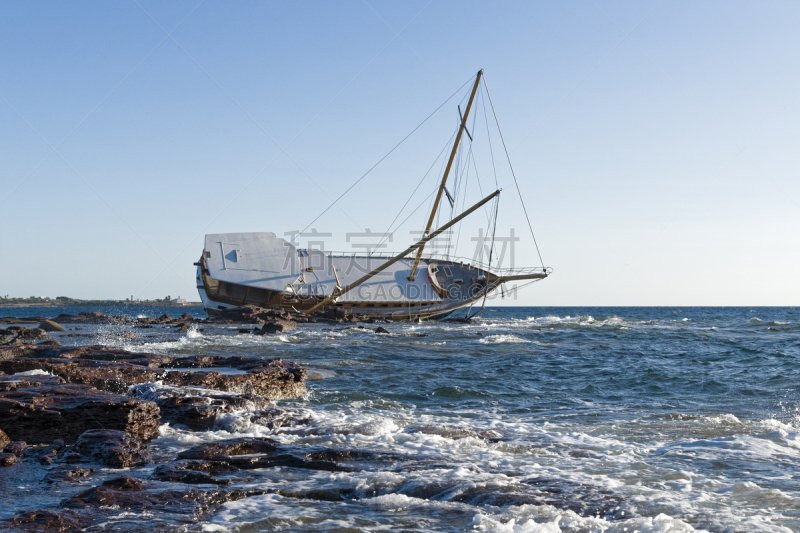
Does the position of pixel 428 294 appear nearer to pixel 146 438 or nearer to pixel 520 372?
pixel 520 372

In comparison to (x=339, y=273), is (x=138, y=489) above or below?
below

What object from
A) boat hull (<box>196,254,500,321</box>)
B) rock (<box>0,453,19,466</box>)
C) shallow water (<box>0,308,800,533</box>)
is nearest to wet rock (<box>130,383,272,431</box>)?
shallow water (<box>0,308,800,533</box>)

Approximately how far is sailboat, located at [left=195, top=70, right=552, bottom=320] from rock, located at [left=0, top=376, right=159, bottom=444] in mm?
28159

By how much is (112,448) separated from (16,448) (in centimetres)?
123

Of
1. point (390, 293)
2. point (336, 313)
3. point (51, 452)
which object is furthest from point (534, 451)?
point (390, 293)

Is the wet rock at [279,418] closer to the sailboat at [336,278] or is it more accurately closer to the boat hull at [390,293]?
the sailboat at [336,278]

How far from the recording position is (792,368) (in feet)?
59.1

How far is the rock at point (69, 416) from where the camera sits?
7.18 m

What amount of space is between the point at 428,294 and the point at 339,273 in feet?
26.1

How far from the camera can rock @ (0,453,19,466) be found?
5956 mm

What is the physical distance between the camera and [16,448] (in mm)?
6457

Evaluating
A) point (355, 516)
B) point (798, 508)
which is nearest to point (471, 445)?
point (355, 516)

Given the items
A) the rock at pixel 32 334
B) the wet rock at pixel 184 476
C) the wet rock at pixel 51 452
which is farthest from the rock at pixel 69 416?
the rock at pixel 32 334

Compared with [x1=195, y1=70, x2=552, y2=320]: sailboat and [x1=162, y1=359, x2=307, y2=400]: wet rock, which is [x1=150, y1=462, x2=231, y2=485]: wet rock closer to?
[x1=162, y1=359, x2=307, y2=400]: wet rock
